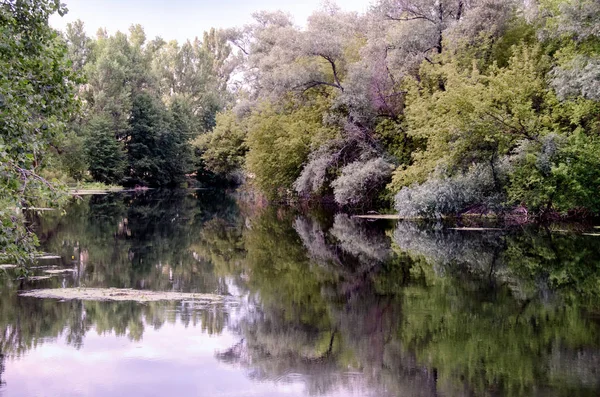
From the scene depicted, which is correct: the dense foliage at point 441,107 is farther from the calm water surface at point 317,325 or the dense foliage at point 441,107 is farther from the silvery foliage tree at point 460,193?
the calm water surface at point 317,325

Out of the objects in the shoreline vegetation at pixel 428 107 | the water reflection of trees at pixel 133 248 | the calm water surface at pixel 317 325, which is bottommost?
the calm water surface at pixel 317 325

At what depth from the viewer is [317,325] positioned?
993 centimetres

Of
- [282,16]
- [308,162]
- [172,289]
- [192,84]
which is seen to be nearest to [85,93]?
[192,84]

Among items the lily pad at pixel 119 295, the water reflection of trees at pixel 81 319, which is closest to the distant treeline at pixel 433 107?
the lily pad at pixel 119 295

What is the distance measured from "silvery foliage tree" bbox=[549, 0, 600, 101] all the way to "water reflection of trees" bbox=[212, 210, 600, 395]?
265 inches

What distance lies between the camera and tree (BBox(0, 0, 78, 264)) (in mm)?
8259

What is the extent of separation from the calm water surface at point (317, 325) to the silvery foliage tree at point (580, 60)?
6.85 meters

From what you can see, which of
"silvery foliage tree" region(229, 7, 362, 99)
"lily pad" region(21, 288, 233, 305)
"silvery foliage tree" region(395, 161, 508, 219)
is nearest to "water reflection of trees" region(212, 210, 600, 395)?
"lily pad" region(21, 288, 233, 305)

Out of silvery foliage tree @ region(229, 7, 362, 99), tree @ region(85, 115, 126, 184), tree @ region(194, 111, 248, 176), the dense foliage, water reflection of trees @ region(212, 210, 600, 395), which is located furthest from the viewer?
tree @ region(85, 115, 126, 184)

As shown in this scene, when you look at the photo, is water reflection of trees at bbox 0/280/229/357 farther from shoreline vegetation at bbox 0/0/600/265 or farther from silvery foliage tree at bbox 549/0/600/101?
silvery foliage tree at bbox 549/0/600/101

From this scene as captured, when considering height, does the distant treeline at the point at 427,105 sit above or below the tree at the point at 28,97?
above

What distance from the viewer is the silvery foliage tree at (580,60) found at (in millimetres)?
23188

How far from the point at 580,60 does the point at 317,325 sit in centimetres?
1880

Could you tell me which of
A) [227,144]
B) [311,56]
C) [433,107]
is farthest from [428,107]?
[227,144]
